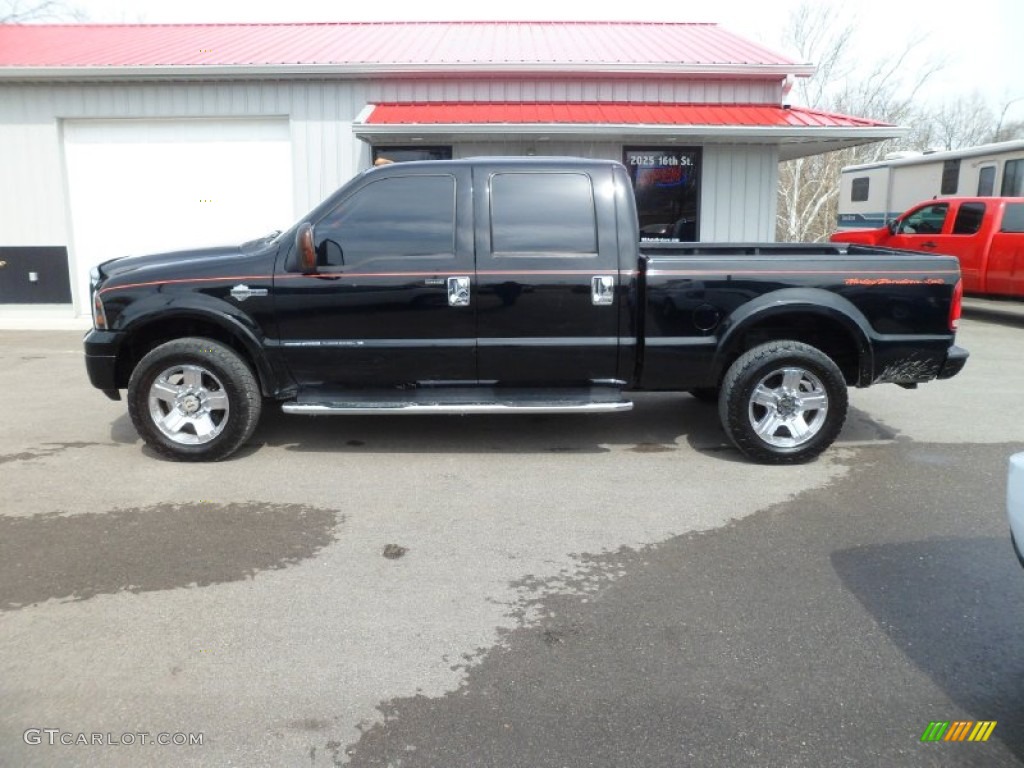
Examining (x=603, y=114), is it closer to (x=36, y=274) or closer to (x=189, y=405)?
(x=189, y=405)

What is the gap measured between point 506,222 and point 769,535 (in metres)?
2.70

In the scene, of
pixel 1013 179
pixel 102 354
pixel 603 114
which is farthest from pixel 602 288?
pixel 1013 179

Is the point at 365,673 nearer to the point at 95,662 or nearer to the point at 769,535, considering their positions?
the point at 95,662

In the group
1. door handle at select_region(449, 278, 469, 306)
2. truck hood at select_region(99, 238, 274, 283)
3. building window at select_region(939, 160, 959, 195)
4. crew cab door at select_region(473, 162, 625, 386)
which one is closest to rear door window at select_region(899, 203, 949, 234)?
building window at select_region(939, 160, 959, 195)

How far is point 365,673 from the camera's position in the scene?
3145mm

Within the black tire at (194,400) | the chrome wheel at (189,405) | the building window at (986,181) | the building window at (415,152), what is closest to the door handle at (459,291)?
the black tire at (194,400)

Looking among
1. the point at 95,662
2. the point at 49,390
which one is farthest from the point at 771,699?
the point at 49,390

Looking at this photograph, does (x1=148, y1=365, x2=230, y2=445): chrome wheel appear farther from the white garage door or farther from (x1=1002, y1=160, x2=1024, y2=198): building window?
(x1=1002, y1=160, x2=1024, y2=198): building window

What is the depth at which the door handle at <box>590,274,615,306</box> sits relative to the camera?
567 centimetres

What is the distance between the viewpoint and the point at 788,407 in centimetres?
578

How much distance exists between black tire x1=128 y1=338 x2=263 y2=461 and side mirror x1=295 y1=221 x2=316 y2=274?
83cm

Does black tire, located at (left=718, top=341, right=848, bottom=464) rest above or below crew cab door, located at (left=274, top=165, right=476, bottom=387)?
below

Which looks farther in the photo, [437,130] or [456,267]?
[437,130]

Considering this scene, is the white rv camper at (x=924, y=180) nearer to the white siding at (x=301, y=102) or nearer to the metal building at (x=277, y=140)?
the metal building at (x=277, y=140)
